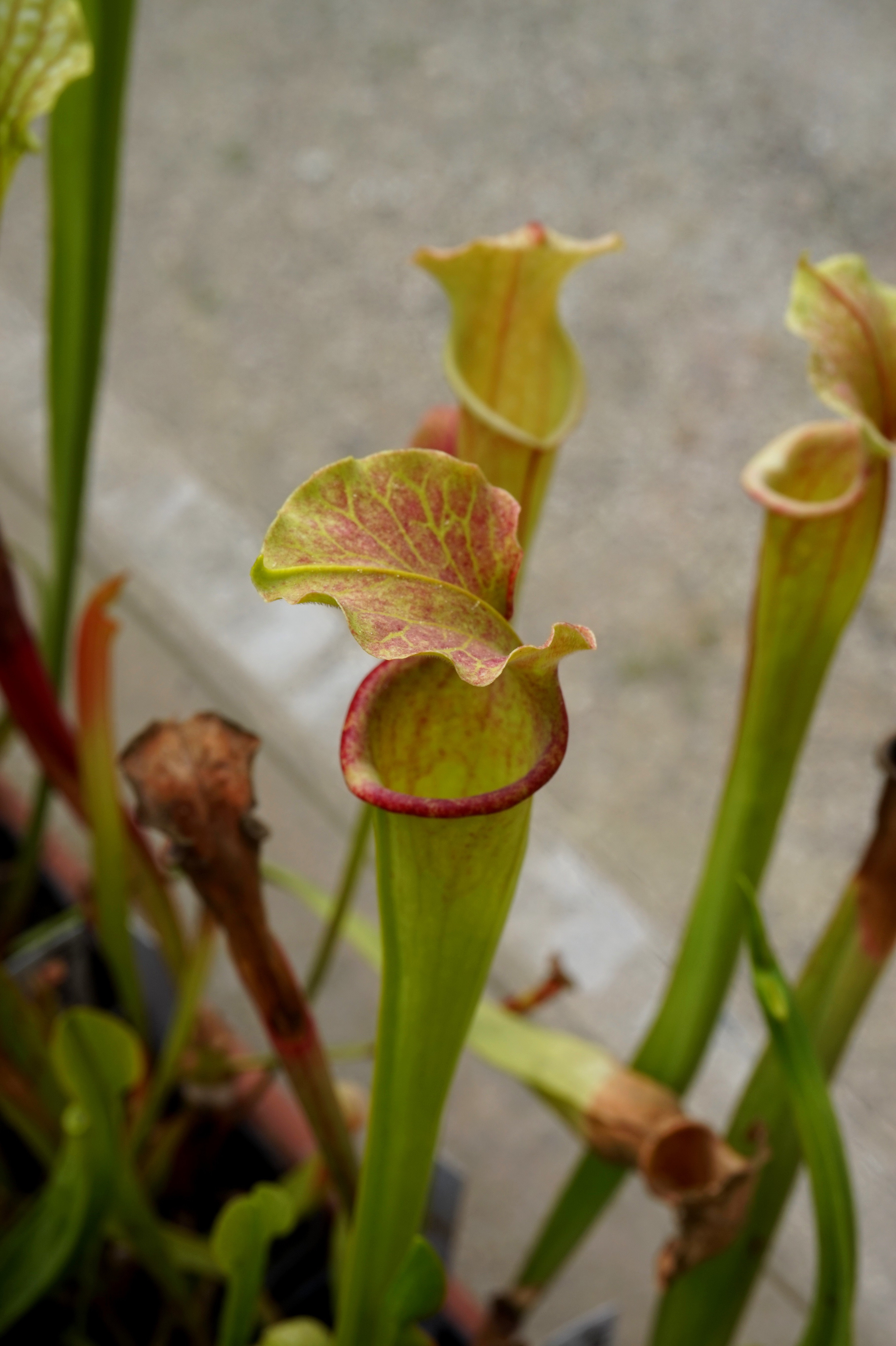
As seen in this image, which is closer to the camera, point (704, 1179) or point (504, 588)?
point (504, 588)

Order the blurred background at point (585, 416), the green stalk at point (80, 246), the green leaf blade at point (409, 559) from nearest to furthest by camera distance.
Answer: the green leaf blade at point (409, 559) → the green stalk at point (80, 246) → the blurred background at point (585, 416)

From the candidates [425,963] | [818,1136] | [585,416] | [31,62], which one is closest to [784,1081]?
[818,1136]

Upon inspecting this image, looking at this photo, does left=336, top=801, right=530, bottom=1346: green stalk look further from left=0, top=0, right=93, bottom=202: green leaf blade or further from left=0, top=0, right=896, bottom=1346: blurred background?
left=0, top=0, right=896, bottom=1346: blurred background

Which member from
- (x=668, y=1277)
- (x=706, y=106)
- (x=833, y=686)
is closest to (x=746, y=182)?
(x=706, y=106)

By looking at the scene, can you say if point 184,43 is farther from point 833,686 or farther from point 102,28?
point 102,28

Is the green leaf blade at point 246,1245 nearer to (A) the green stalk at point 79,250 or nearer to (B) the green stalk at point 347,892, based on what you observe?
(B) the green stalk at point 347,892

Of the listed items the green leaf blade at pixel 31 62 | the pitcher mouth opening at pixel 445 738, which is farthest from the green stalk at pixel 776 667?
the green leaf blade at pixel 31 62

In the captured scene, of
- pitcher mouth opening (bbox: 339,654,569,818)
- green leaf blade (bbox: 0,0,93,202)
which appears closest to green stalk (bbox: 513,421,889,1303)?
pitcher mouth opening (bbox: 339,654,569,818)

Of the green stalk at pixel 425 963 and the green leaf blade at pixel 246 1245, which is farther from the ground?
the green stalk at pixel 425 963
